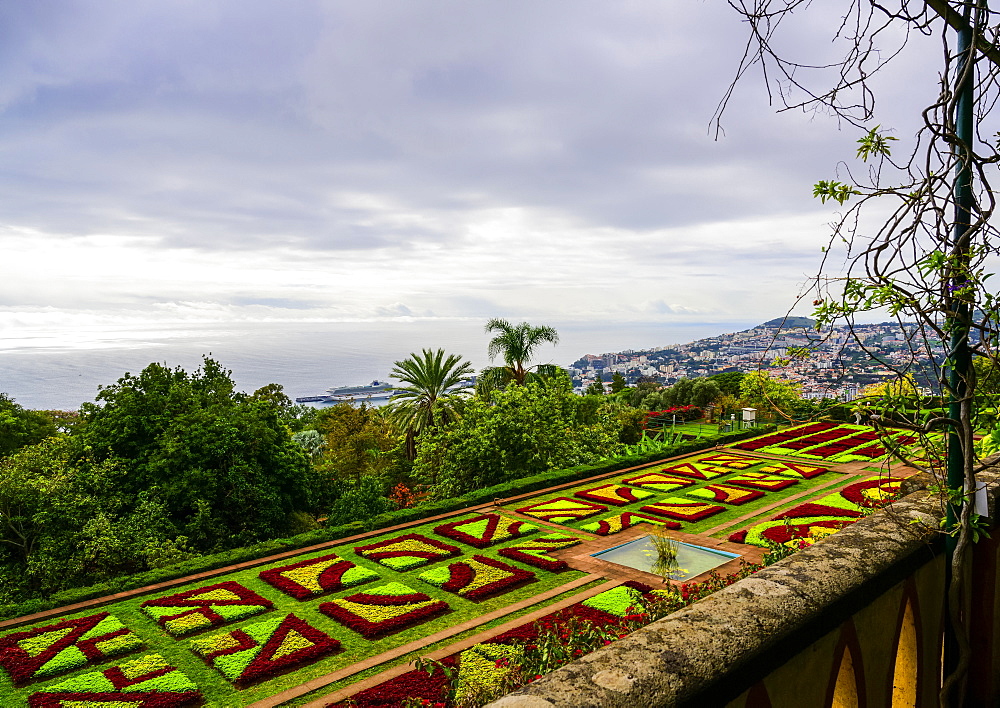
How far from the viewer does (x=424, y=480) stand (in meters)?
26.0

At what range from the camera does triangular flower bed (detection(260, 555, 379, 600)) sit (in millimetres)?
10953

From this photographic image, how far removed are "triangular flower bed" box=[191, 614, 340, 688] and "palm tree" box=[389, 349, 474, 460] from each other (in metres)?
17.6

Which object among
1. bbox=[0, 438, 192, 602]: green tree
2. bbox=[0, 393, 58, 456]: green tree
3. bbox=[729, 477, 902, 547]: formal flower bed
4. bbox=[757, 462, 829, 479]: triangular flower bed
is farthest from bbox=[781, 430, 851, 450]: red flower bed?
bbox=[0, 393, 58, 456]: green tree

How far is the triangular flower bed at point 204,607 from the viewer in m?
9.70

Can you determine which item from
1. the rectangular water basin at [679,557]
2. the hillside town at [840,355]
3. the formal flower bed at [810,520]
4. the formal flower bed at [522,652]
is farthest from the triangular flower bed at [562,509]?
the hillside town at [840,355]

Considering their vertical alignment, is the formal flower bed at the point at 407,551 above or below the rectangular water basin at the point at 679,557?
below

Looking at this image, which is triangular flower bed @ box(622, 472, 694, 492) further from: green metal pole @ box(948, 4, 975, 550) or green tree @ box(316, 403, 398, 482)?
green metal pole @ box(948, 4, 975, 550)

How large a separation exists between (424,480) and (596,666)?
83.0 feet

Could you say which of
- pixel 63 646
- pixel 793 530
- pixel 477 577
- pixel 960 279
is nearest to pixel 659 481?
pixel 793 530

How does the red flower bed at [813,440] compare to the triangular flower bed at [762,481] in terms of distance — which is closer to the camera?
the triangular flower bed at [762,481]

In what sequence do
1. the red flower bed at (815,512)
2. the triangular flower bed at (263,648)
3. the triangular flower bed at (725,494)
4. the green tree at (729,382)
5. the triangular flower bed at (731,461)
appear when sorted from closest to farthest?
the triangular flower bed at (263,648), the red flower bed at (815,512), the triangular flower bed at (725,494), the triangular flower bed at (731,461), the green tree at (729,382)

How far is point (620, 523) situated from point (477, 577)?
14.4 ft

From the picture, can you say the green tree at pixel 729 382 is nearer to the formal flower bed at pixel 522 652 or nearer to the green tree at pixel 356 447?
the green tree at pixel 356 447

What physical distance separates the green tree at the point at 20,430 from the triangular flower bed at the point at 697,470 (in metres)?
23.4
